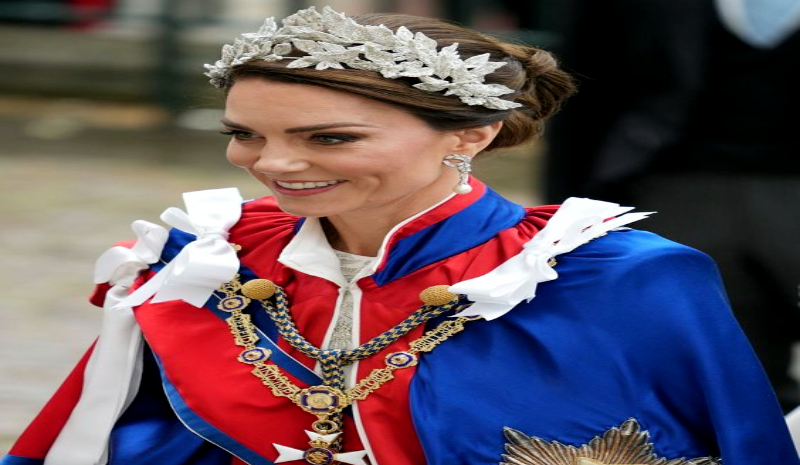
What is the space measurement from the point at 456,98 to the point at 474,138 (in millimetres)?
105

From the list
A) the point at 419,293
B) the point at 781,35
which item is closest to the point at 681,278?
the point at 419,293

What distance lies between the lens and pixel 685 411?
250 centimetres

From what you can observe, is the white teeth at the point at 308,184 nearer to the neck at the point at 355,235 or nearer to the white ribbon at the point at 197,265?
the neck at the point at 355,235

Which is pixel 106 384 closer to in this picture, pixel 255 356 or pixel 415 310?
pixel 255 356

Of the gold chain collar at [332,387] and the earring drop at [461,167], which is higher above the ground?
the earring drop at [461,167]

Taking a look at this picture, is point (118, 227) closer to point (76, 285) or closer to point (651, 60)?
point (76, 285)

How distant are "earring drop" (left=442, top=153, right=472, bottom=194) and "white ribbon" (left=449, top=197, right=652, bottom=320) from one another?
0.15 m

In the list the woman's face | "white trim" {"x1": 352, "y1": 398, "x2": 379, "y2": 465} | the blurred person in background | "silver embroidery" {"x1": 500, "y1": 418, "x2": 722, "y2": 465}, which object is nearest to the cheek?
the woman's face

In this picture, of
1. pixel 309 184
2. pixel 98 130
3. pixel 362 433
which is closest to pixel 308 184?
pixel 309 184

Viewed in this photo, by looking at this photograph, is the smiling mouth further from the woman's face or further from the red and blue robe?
the red and blue robe

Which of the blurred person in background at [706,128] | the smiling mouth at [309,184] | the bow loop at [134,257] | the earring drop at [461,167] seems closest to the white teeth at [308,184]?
the smiling mouth at [309,184]

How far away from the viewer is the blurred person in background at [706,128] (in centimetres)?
379

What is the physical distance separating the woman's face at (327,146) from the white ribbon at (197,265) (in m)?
0.25

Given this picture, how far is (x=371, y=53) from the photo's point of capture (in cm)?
242
